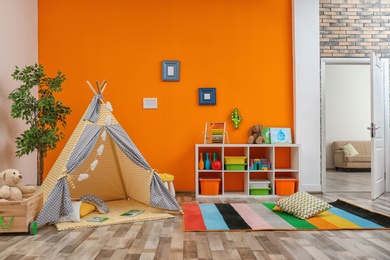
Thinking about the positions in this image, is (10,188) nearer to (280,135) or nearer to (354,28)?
(280,135)

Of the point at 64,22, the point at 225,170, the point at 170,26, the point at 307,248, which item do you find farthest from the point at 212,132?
the point at 307,248

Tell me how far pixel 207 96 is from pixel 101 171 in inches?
72.4

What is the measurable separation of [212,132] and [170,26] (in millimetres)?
1589

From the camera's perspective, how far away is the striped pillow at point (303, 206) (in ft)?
12.5

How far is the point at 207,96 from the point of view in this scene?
5.73 m

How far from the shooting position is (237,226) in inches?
137

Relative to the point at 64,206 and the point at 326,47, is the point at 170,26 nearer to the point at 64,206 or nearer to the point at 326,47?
the point at 326,47

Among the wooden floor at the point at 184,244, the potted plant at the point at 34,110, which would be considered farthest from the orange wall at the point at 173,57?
the wooden floor at the point at 184,244

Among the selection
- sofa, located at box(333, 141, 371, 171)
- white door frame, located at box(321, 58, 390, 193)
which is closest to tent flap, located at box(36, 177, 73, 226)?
white door frame, located at box(321, 58, 390, 193)

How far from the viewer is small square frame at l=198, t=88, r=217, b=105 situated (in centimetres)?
572

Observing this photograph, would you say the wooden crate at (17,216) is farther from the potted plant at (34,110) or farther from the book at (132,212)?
the potted plant at (34,110)

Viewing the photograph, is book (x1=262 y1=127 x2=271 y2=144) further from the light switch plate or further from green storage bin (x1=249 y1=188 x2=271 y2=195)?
the light switch plate

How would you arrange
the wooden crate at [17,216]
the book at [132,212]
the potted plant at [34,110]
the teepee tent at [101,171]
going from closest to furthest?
the wooden crate at [17,216] → the teepee tent at [101,171] → the book at [132,212] → the potted plant at [34,110]

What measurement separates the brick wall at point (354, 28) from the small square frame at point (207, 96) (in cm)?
173
